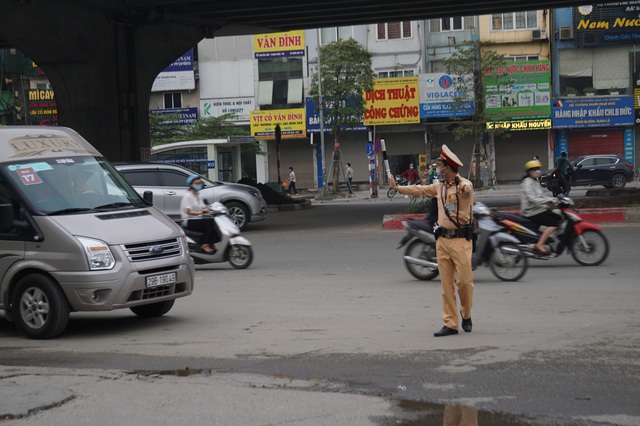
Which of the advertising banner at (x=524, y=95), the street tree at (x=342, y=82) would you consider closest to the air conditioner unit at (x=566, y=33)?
the advertising banner at (x=524, y=95)

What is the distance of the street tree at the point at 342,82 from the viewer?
44.8 meters

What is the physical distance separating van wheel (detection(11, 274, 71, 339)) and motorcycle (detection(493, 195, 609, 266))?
6.69 metres

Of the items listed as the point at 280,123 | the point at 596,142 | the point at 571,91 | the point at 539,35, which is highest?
the point at 539,35

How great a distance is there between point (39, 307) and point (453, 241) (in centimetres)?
417

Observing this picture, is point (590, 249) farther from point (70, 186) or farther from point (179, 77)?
point (179, 77)

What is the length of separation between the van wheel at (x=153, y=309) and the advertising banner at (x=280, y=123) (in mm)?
42585

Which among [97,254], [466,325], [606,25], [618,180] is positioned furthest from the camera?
[606,25]

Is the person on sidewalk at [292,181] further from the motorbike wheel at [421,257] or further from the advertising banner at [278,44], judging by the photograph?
the motorbike wheel at [421,257]

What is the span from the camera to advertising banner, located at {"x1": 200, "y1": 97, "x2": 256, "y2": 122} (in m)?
54.7

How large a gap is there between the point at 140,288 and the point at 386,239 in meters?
11.3

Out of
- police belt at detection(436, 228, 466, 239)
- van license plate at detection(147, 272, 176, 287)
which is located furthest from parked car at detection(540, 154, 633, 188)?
van license plate at detection(147, 272, 176, 287)

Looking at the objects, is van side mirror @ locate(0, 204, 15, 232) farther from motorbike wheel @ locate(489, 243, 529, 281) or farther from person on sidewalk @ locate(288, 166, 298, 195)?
person on sidewalk @ locate(288, 166, 298, 195)

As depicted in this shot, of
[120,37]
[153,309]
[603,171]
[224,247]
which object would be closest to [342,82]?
[603,171]

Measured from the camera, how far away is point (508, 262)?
12.6m
